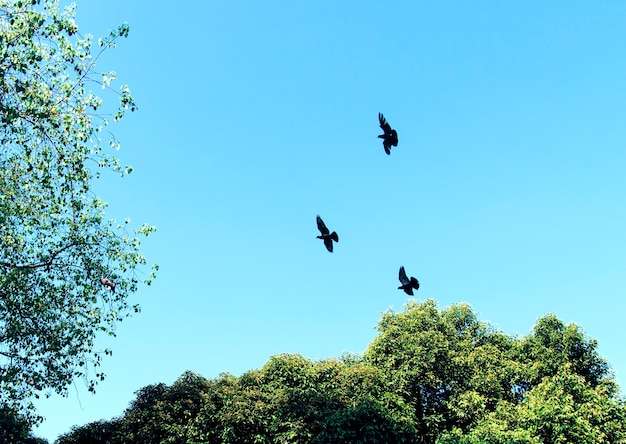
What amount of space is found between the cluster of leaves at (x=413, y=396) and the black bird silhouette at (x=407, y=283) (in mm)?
10581

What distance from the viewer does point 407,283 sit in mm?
13891

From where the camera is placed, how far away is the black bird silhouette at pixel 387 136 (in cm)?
1348

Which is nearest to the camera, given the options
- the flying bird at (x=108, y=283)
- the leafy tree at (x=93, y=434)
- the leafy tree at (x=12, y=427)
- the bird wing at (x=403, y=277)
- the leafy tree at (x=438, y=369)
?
the bird wing at (x=403, y=277)

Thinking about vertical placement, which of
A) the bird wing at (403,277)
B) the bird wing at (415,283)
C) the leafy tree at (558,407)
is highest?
the bird wing at (403,277)

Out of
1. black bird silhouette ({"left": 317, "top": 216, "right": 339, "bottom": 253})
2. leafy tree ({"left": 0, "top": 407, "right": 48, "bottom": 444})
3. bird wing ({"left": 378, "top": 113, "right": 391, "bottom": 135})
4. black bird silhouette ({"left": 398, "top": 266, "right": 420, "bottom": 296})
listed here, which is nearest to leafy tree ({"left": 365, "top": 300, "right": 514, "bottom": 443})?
black bird silhouette ({"left": 398, "top": 266, "right": 420, "bottom": 296})

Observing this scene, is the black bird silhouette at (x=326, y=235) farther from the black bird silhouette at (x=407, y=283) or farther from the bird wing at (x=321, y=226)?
the black bird silhouette at (x=407, y=283)

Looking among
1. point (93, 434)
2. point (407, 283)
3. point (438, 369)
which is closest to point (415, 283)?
point (407, 283)

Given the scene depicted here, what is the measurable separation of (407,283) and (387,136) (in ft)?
13.4

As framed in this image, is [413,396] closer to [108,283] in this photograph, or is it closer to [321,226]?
[321,226]

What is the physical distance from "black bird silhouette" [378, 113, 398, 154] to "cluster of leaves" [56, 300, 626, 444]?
13.8m

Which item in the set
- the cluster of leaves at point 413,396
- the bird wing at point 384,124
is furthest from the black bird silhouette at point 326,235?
the cluster of leaves at point 413,396

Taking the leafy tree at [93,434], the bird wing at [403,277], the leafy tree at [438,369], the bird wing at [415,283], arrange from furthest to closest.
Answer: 1. the leafy tree at [438,369]
2. the leafy tree at [93,434]
3. the bird wing at [403,277]
4. the bird wing at [415,283]

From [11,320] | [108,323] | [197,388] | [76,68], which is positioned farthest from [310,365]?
[76,68]

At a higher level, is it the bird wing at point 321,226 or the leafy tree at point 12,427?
the bird wing at point 321,226
